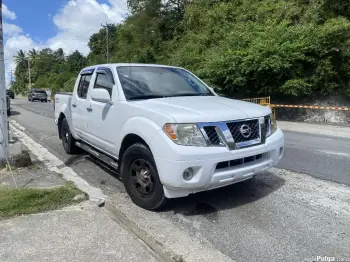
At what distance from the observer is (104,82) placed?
539 cm

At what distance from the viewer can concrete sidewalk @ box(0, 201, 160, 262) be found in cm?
314

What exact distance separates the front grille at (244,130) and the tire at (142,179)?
98cm

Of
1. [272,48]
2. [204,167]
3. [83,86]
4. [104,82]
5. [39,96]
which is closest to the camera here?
[204,167]

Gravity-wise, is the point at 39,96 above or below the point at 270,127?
above

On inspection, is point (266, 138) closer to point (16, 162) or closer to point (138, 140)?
point (138, 140)

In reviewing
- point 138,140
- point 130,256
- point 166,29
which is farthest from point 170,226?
point 166,29

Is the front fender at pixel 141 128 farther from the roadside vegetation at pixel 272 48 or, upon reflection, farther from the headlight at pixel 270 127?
the roadside vegetation at pixel 272 48

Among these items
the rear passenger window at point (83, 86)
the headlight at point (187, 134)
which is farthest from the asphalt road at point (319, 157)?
the rear passenger window at point (83, 86)

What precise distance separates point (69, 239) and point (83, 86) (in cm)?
355

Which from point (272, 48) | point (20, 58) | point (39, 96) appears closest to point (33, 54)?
point (20, 58)

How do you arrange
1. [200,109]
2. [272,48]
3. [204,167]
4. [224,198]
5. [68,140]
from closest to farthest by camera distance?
[204,167], [200,109], [224,198], [68,140], [272,48]

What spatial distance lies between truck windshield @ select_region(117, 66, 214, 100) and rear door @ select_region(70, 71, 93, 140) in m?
1.21

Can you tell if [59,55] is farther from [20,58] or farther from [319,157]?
[319,157]

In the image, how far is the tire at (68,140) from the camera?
7241 millimetres
